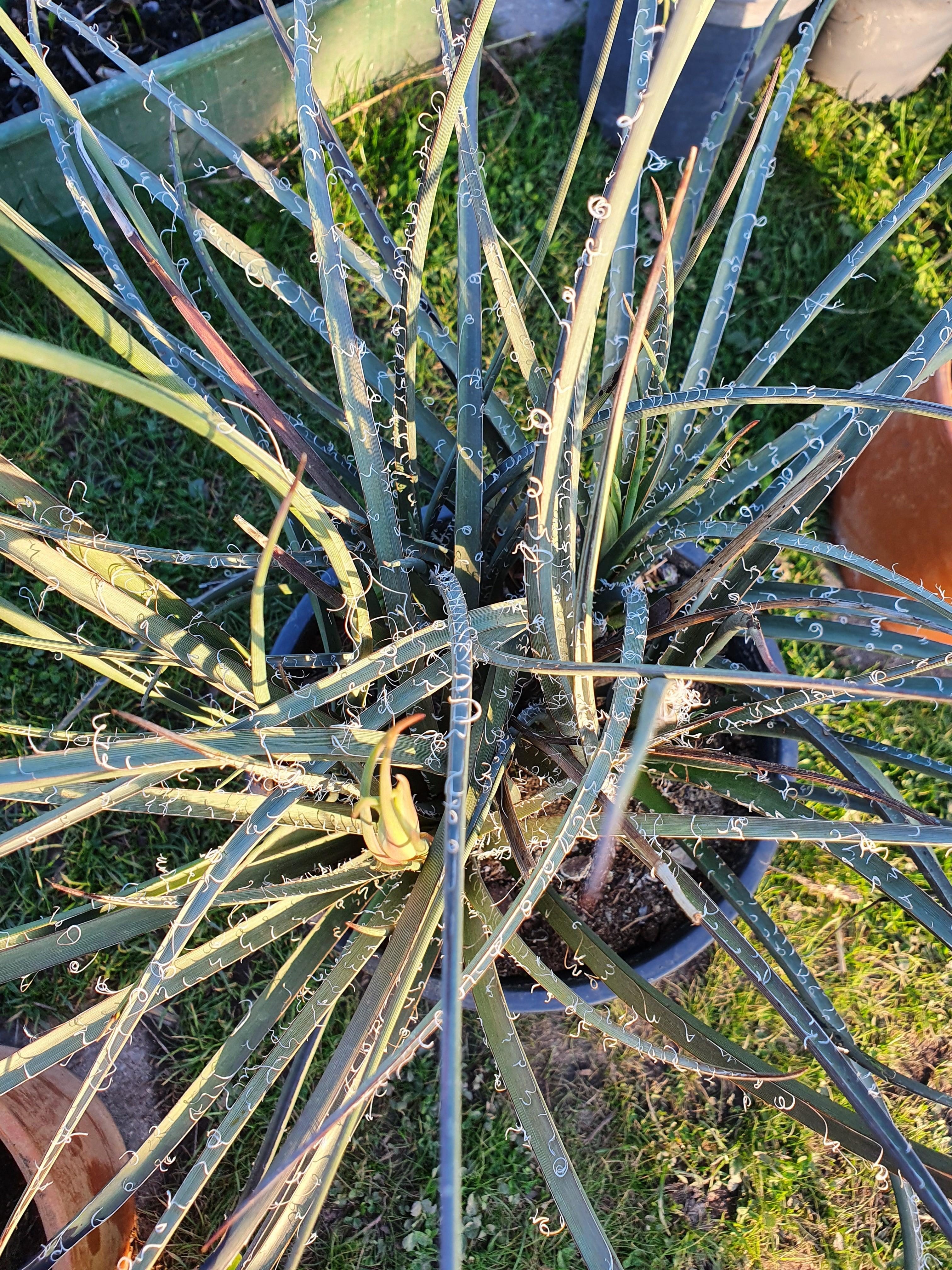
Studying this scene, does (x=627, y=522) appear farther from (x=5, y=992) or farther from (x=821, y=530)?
(x=5, y=992)

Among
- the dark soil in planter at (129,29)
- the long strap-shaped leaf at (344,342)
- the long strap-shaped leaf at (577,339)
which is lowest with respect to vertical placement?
the long strap-shaped leaf at (577,339)

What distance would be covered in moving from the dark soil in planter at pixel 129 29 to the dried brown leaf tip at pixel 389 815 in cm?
125

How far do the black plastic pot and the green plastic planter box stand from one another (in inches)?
27.0

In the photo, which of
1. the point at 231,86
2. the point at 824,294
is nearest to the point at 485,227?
the point at 824,294

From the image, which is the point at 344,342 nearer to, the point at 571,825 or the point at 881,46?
the point at 571,825

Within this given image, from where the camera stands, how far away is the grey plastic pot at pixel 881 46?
1280mm

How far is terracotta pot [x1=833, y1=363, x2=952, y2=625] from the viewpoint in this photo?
1.04 meters

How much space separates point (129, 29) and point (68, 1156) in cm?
149

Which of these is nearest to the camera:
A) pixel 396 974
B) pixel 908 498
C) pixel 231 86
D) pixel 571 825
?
pixel 571 825

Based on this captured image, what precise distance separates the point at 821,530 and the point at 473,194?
2.71 ft

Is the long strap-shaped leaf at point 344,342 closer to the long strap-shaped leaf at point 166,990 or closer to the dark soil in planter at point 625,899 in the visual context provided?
the long strap-shaped leaf at point 166,990

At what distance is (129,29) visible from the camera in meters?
1.36

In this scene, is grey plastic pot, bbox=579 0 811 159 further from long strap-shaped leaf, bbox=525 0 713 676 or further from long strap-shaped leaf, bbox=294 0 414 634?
long strap-shaped leaf, bbox=525 0 713 676

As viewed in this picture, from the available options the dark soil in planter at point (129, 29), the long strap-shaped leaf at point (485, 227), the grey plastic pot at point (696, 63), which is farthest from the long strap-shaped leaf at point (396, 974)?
the dark soil in planter at point (129, 29)
